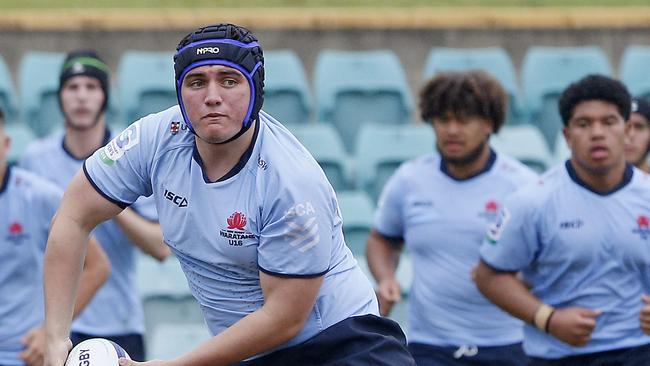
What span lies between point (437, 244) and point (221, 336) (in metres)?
2.73

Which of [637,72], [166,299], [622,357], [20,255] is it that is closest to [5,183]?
[20,255]

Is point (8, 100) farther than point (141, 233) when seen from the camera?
Yes

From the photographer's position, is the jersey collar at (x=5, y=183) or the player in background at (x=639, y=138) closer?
the jersey collar at (x=5, y=183)

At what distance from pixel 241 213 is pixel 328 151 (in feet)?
15.7

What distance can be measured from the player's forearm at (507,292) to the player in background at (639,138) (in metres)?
1.66

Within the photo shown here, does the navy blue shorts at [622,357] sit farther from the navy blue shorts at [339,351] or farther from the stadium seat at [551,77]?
the stadium seat at [551,77]

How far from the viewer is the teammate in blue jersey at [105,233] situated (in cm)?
699

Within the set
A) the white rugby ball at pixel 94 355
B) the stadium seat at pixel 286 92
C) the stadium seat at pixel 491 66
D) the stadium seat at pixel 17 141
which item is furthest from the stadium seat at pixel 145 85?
the white rugby ball at pixel 94 355

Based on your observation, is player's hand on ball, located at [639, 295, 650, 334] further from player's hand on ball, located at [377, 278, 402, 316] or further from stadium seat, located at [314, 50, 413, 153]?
stadium seat, located at [314, 50, 413, 153]

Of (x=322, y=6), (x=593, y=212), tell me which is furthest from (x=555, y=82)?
(x=593, y=212)

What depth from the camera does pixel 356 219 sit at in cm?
856

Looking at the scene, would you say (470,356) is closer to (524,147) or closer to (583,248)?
(583,248)

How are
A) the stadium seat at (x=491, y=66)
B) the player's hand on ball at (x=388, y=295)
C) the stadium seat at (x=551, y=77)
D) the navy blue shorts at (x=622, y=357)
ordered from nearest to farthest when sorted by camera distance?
the navy blue shorts at (x=622, y=357) < the player's hand on ball at (x=388, y=295) < the stadium seat at (x=491, y=66) < the stadium seat at (x=551, y=77)

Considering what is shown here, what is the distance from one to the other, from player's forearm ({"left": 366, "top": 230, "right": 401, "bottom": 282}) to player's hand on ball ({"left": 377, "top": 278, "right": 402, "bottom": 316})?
12cm
